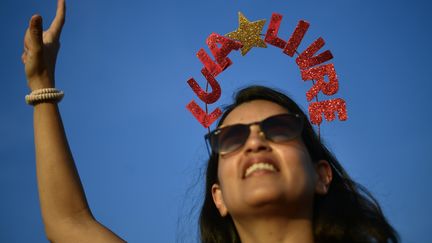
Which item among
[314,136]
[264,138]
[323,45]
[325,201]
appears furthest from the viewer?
[323,45]

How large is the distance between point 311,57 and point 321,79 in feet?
0.86

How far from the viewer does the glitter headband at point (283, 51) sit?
13.4 feet

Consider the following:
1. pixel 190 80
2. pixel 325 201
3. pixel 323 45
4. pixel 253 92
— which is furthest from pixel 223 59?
pixel 325 201

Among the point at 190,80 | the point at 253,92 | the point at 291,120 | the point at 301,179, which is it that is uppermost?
the point at 190,80

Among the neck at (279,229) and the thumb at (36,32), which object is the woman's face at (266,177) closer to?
the neck at (279,229)

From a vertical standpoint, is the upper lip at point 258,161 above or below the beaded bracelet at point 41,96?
below

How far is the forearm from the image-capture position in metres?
2.97

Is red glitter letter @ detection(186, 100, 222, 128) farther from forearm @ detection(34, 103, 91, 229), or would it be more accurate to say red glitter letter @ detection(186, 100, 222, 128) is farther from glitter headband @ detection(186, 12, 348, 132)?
forearm @ detection(34, 103, 91, 229)

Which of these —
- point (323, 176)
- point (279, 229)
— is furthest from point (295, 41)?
point (279, 229)

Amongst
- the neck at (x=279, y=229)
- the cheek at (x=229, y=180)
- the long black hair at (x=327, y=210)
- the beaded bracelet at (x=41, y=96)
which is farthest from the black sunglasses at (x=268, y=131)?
the beaded bracelet at (x=41, y=96)

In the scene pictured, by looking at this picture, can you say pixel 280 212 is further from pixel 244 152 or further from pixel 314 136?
pixel 314 136

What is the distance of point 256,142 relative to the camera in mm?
3135

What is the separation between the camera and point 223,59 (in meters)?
4.39

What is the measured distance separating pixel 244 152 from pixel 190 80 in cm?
149
